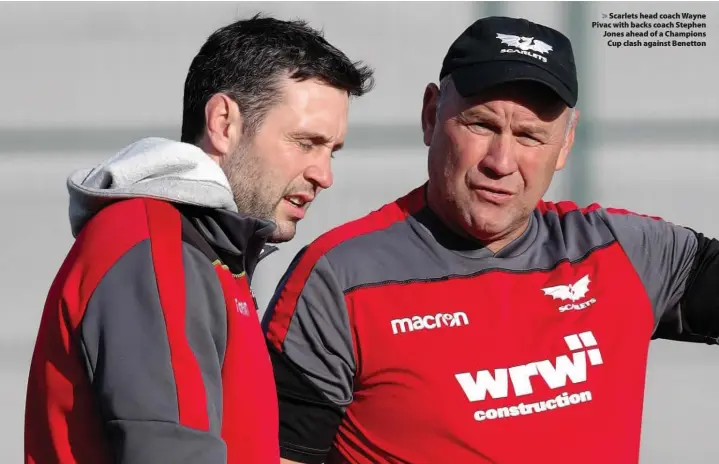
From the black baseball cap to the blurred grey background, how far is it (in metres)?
1.12

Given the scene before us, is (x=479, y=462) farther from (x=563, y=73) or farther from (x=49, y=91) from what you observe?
(x=49, y=91)

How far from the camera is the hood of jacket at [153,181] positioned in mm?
1294

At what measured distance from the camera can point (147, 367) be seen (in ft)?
3.76

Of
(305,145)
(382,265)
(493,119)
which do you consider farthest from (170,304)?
(493,119)

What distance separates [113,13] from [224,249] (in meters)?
1.93

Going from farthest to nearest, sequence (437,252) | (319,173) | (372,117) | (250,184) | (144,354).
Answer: (372,117) < (437,252) < (319,173) < (250,184) < (144,354)

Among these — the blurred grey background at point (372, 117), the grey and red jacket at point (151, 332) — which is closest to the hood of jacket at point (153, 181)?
the grey and red jacket at point (151, 332)

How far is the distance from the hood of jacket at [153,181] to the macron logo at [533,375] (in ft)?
2.07

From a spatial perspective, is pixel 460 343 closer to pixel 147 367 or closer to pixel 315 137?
pixel 315 137

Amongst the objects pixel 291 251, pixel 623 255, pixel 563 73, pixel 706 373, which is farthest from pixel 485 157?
pixel 706 373

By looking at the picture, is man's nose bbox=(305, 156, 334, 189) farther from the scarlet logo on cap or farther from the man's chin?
the scarlet logo on cap

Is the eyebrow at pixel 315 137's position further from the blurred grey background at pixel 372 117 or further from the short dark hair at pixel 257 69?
the blurred grey background at pixel 372 117

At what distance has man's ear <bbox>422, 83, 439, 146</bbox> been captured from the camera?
1959mm

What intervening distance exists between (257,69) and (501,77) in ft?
1.46
